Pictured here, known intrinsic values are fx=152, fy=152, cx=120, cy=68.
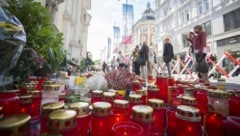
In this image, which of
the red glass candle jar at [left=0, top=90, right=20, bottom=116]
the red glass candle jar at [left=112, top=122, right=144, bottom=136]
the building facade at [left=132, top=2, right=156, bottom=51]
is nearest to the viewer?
the red glass candle jar at [left=112, top=122, right=144, bottom=136]

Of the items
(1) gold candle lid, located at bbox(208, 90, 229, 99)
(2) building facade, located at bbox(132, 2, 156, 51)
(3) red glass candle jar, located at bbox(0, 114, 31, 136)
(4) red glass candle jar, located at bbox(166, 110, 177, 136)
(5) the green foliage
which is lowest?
(4) red glass candle jar, located at bbox(166, 110, 177, 136)

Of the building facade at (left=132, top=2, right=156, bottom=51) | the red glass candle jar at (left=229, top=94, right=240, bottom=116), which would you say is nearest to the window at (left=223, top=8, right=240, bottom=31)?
the red glass candle jar at (left=229, top=94, right=240, bottom=116)

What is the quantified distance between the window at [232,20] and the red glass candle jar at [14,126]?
A: 15221 millimetres

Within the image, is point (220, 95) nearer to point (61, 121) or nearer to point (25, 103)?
point (61, 121)

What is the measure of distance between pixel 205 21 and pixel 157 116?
17542mm

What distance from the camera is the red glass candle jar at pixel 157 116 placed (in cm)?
62

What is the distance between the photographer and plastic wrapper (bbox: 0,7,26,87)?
85cm

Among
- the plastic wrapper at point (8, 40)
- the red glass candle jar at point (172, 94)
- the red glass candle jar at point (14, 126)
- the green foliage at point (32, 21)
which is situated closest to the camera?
the red glass candle jar at point (14, 126)

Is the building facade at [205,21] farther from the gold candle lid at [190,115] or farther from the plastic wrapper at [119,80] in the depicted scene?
the gold candle lid at [190,115]

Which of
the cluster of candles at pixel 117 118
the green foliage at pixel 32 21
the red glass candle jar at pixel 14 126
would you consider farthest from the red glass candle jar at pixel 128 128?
the green foliage at pixel 32 21

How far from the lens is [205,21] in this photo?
1524 cm

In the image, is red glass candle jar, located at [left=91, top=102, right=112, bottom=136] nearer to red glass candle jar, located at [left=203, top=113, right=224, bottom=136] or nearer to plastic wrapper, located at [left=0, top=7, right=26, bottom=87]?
red glass candle jar, located at [left=203, top=113, right=224, bottom=136]

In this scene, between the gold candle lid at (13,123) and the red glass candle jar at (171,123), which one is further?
the red glass candle jar at (171,123)

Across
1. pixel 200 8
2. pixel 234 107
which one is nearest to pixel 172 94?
pixel 234 107
